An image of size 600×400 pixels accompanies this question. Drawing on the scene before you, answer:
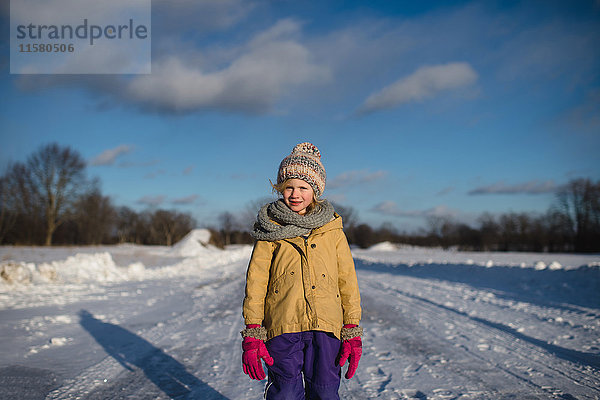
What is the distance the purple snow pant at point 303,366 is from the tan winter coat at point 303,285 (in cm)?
8

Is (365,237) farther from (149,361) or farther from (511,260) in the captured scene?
(149,361)

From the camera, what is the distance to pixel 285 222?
7.27 ft

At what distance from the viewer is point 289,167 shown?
2359 mm

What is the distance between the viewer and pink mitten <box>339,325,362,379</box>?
2.13m

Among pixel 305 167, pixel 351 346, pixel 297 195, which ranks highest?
pixel 305 167

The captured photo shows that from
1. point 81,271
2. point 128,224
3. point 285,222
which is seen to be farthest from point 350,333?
point 128,224

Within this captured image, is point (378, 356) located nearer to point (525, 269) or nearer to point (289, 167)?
point (289, 167)

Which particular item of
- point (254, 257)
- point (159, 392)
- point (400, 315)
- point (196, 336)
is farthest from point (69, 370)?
point (400, 315)

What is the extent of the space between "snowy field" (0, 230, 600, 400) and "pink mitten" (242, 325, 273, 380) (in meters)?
1.33

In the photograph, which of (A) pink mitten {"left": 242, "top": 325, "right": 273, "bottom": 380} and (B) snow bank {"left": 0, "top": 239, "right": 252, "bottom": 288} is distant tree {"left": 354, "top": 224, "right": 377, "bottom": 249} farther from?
(A) pink mitten {"left": 242, "top": 325, "right": 273, "bottom": 380}

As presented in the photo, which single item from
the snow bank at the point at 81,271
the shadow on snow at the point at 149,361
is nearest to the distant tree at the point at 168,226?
the snow bank at the point at 81,271

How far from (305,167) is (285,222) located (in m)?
0.40

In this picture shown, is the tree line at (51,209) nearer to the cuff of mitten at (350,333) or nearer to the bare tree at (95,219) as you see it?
the bare tree at (95,219)

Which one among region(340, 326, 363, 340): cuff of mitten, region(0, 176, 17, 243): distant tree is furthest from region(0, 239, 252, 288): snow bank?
region(0, 176, 17, 243): distant tree
